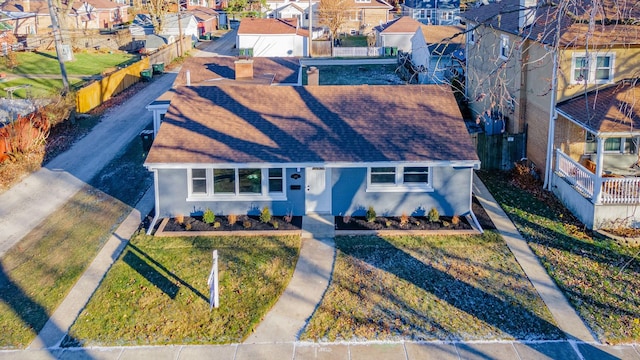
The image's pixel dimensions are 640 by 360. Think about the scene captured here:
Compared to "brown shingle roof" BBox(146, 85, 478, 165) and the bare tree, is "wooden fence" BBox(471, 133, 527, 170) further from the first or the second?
the bare tree

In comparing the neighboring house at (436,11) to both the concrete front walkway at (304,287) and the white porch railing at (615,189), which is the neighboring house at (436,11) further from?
the concrete front walkway at (304,287)

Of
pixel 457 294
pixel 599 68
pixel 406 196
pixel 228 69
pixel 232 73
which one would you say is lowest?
pixel 457 294

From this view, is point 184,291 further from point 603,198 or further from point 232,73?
point 232,73

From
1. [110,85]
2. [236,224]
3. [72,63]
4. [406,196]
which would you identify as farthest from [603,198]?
[72,63]

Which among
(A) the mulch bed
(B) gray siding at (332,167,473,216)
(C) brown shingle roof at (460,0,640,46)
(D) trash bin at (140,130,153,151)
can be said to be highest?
(C) brown shingle roof at (460,0,640,46)

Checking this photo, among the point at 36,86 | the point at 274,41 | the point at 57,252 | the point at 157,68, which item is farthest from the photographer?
the point at 274,41

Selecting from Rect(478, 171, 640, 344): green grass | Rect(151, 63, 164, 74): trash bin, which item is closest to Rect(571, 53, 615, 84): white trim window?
Rect(478, 171, 640, 344): green grass
